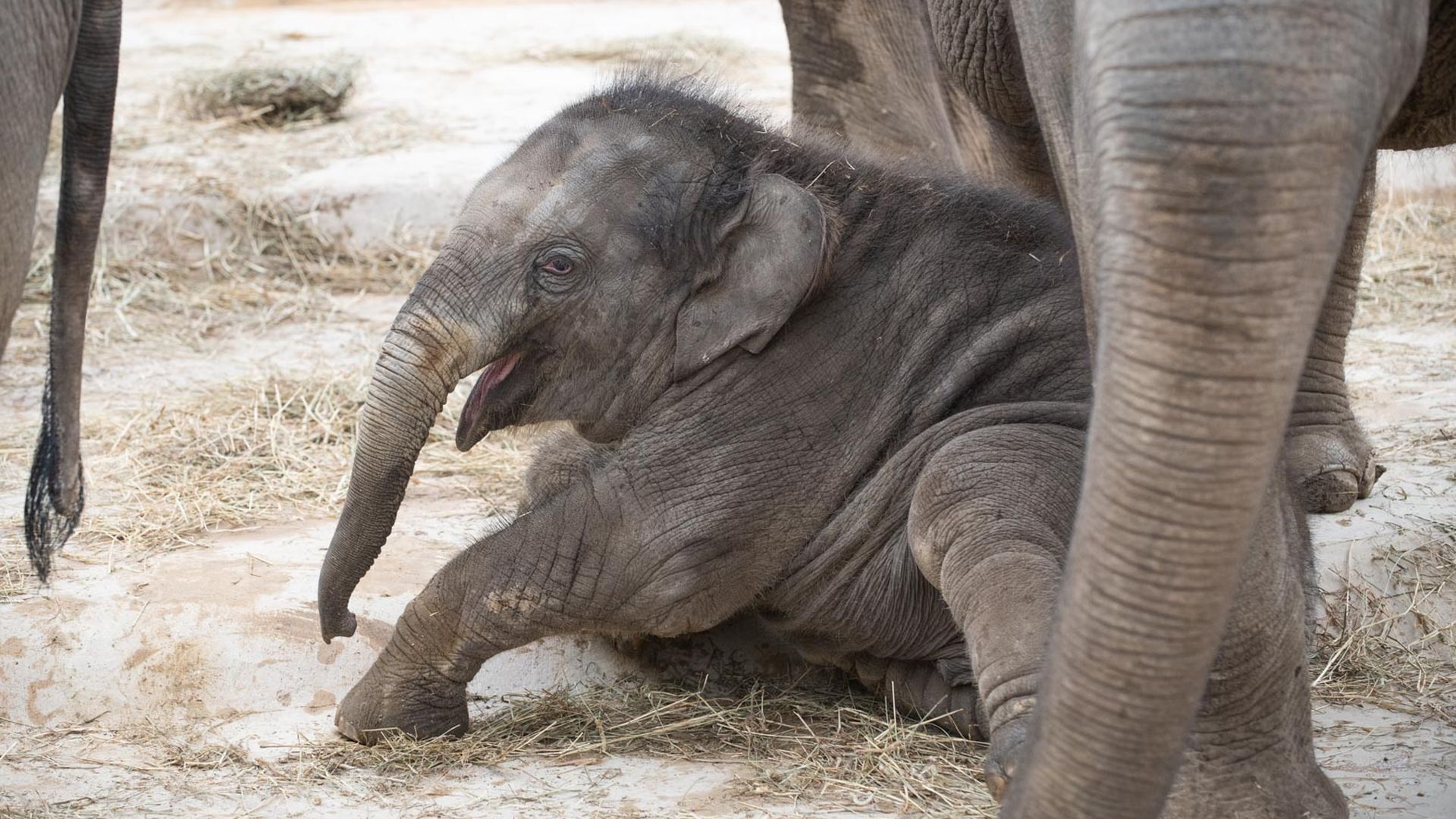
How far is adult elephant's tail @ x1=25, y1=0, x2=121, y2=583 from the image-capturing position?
4000 mm

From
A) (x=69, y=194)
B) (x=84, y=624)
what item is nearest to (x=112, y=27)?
(x=69, y=194)

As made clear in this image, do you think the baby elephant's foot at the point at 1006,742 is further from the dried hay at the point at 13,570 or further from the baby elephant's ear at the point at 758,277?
the dried hay at the point at 13,570

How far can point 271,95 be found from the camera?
9.72m

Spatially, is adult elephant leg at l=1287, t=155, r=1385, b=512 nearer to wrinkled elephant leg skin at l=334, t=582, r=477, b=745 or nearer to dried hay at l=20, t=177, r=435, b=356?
wrinkled elephant leg skin at l=334, t=582, r=477, b=745

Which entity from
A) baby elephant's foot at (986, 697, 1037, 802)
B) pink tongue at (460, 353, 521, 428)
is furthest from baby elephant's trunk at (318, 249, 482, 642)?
baby elephant's foot at (986, 697, 1037, 802)

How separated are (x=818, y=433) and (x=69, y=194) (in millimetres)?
1741

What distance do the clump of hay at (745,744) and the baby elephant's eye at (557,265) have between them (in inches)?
35.5

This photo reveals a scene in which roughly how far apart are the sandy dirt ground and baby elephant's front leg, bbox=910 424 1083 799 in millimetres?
360

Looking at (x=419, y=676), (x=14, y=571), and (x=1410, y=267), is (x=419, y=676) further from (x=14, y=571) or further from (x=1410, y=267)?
(x=1410, y=267)

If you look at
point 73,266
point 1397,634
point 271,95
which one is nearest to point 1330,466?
point 1397,634

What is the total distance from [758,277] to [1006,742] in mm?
1188

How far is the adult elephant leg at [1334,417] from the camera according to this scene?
4328 millimetres

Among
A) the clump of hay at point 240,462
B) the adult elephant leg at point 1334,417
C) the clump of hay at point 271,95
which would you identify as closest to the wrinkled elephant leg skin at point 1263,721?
the adult elephant leg at point 1334,417

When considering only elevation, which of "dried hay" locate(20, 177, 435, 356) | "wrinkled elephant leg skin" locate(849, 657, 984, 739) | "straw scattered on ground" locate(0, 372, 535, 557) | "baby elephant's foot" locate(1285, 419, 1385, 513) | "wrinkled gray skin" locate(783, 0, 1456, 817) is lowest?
"dried hay" locate(20, 177, 435, 356)
